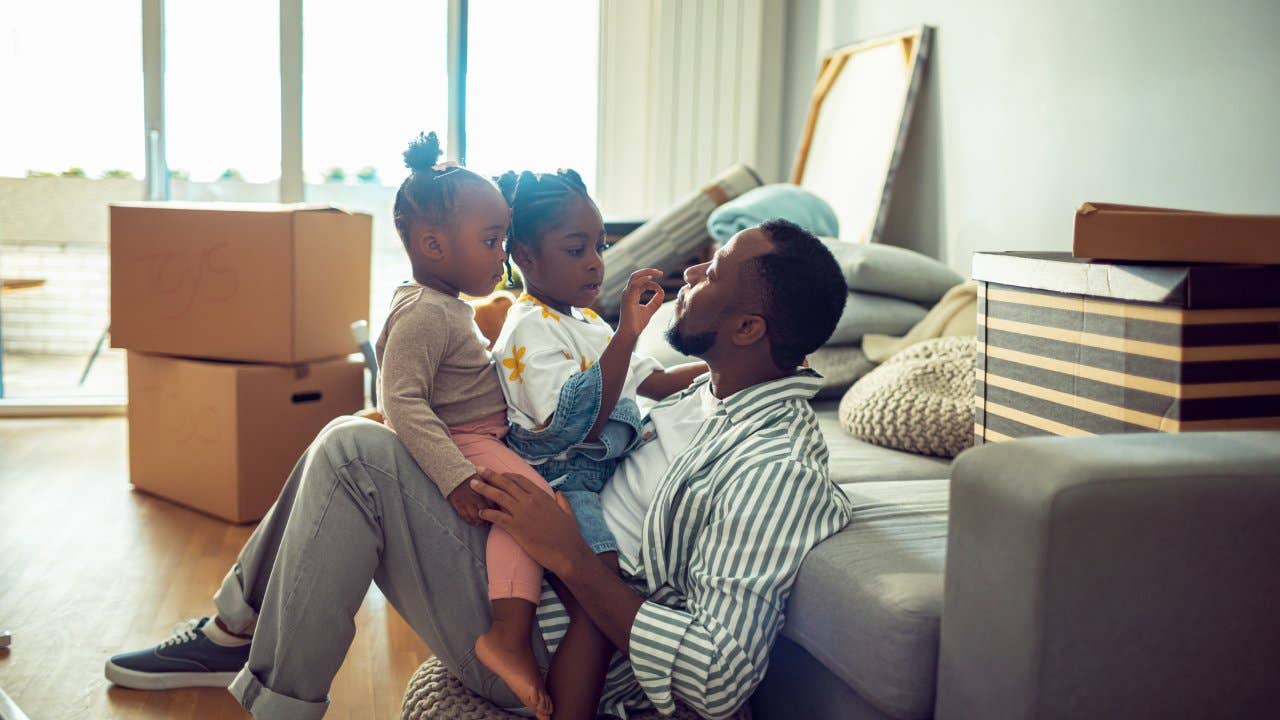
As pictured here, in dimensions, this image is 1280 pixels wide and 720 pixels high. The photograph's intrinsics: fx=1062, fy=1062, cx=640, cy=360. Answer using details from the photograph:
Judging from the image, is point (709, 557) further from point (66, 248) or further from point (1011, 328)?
point (66, 248)

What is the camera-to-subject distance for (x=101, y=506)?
2.95m

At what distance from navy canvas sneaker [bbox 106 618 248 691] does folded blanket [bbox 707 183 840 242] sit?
1653 millimetres

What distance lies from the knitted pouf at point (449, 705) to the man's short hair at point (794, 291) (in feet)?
1.59

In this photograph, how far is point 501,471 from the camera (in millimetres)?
1429

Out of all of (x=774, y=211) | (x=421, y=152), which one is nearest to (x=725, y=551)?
(x=421, y=152)

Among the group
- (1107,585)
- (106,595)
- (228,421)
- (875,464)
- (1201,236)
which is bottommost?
(106,595)

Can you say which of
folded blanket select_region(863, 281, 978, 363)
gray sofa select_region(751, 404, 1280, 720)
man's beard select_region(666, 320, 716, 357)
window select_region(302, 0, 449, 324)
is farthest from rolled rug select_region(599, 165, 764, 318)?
gray sofa select_region(751, 404, 1280, 720)

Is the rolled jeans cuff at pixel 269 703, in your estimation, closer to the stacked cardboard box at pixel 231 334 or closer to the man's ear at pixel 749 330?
the man's ear at pixel 749 330

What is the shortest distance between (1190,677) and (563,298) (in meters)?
0.92

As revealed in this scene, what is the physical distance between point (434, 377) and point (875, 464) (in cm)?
83

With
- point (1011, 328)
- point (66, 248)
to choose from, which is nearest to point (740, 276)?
point (1011, 328)

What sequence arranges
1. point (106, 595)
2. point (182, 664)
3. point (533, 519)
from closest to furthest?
point (533, 519), point (182, 664), point (106, 595)

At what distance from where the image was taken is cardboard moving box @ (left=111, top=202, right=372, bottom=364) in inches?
110

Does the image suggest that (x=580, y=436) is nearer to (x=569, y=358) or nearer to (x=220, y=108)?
(x=569, y=358)
